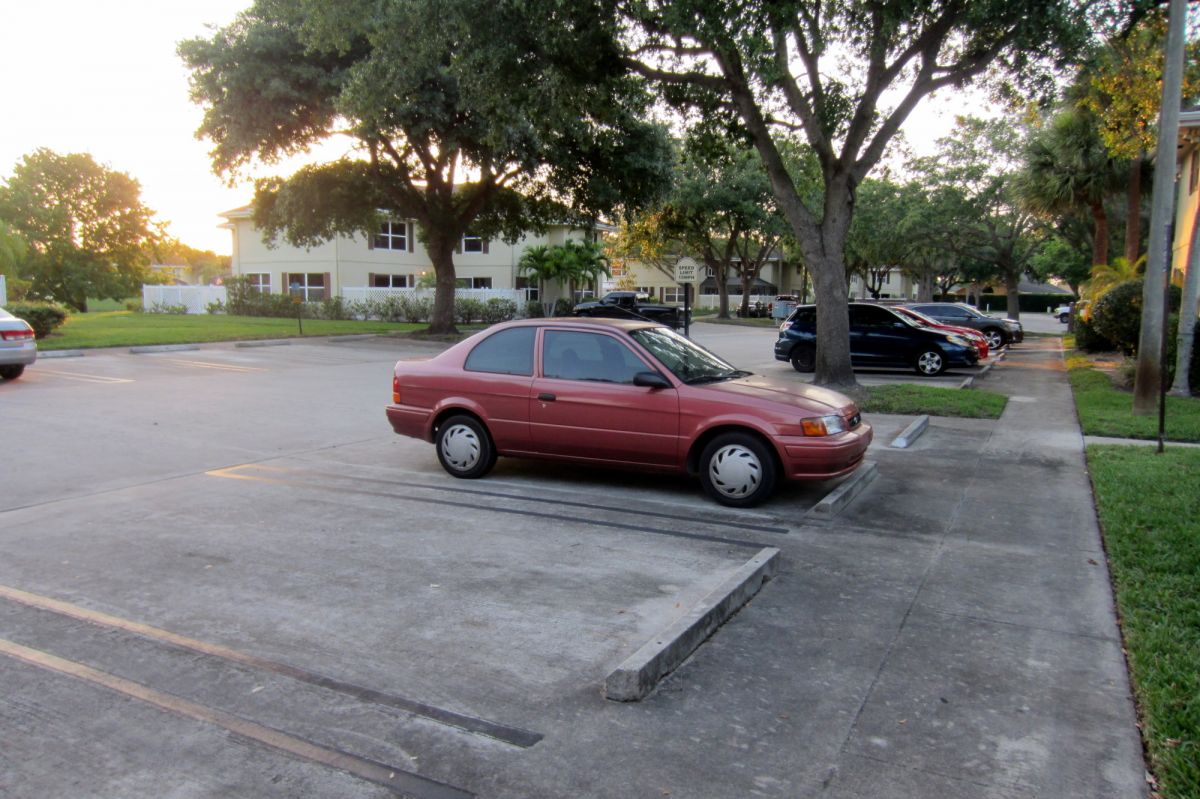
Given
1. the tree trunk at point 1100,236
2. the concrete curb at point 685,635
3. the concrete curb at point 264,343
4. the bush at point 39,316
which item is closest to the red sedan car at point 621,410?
the concrete curb at point 685,635

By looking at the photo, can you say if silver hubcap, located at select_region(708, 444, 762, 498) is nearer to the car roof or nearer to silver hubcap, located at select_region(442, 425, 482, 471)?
the car roof

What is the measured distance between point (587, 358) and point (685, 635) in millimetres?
3870

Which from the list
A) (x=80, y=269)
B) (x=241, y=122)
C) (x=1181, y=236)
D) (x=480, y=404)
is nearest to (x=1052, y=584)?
(x=480, y=404)

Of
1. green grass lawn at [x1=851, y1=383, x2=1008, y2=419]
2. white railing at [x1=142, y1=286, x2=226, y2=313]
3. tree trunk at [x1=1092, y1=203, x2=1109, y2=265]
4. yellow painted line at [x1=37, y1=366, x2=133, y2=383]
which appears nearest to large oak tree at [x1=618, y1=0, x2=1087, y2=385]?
green grass lawn at [x1=851, y1=383, x2=1008, y2=419]

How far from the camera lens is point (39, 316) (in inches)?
860

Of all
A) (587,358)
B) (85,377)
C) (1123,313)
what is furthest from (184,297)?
(587,358)

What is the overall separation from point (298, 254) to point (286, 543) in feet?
122

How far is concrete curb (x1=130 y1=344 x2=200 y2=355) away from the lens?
2141 centimetres

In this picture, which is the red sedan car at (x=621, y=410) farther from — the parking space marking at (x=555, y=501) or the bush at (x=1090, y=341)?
the bush at (x=1090, y=341)

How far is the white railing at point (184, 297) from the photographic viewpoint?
41719 mm

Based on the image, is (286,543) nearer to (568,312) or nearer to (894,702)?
(894,702)

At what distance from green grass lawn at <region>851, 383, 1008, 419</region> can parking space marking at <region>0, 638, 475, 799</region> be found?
35.7 feet

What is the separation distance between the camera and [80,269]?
169 ft

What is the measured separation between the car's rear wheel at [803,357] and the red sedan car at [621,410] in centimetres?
1144
